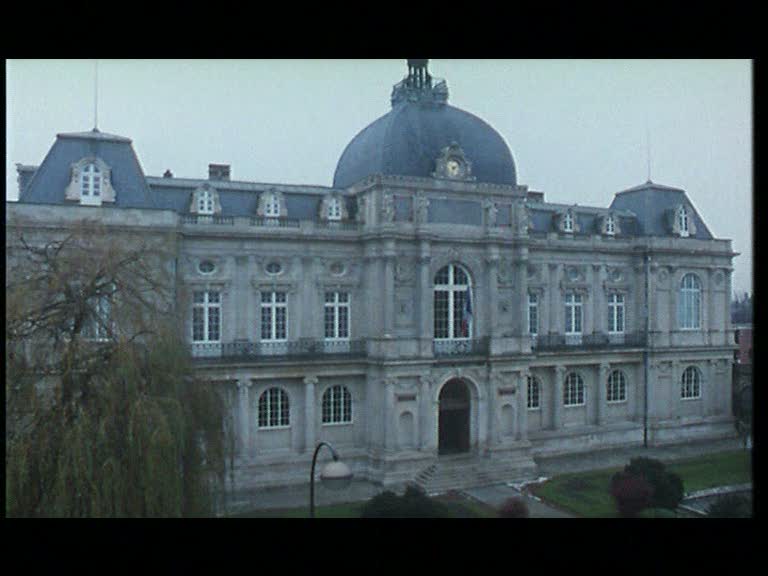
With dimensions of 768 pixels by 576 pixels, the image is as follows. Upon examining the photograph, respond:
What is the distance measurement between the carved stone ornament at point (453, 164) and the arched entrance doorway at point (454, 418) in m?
9.93

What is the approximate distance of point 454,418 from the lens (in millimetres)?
32312

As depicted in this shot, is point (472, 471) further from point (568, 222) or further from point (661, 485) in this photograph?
point (568, 222)

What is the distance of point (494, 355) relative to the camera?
31.4 m

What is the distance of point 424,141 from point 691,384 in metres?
22.5

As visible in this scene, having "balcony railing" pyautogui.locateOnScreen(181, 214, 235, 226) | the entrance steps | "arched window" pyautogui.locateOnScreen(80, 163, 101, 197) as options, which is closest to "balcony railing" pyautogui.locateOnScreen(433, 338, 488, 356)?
the entrance steps

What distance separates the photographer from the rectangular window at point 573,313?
36.2 m

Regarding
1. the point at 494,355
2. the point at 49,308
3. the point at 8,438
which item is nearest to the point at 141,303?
the point at 49,308

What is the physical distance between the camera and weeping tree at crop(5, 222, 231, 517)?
13.9m

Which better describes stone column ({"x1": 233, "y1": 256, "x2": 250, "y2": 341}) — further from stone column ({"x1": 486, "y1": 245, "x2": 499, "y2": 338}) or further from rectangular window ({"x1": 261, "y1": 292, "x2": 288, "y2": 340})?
stone column ({"x1": 486, "y1": 245, "x2": 499, "y2": 338})

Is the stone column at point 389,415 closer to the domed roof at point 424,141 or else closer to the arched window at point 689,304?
the domed roof at point 424,141

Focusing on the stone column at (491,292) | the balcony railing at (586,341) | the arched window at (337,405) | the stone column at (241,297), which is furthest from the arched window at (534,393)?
the stone column at (241,297)

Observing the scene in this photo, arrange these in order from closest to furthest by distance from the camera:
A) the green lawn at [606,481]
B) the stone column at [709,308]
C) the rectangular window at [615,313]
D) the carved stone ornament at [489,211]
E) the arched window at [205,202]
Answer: the green lawn at [606,481] < the arched window at [205,202] < the carved stone ornament at [489,211] < the rectangular window at [615,313] < the stone column at [709,308]

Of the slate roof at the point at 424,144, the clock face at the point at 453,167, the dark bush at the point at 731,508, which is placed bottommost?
the dark bush at the point at 731,508
